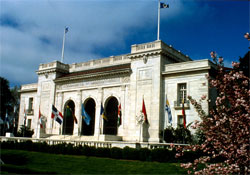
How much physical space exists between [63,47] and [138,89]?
745 inches

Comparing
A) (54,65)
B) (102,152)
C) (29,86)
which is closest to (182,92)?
(102,152)

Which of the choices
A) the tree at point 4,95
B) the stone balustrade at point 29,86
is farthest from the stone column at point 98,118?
the tree at point 4,95

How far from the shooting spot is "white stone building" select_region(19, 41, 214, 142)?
98.2 feet

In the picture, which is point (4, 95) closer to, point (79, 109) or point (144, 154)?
point (79, 109)

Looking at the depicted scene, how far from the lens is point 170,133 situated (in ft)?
93.4

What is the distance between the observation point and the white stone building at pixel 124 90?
29.9 m

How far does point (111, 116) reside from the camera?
3541 centimetres

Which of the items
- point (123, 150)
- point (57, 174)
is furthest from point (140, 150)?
point (57, 174)

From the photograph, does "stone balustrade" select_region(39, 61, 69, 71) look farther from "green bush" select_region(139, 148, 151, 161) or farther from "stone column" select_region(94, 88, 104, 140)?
"green bush" select_region(139, 148, 151, 161)

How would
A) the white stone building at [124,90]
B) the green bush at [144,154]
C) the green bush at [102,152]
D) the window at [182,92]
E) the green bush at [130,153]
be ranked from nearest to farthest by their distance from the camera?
1. the green bush at [144,154]
2. the green bush at [130,153]
3. the green bush at [102,152]
4. the white stone building at [124,90]
5. the window at [182,92]

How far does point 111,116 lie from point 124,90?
411 cm

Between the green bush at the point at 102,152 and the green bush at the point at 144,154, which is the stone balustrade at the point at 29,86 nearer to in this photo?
the green bush at the point at 102,152

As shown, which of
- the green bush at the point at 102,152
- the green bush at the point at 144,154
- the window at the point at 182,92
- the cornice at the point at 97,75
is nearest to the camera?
the green bush at the point at 144,154

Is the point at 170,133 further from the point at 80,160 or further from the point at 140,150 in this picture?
the point at 80,160
